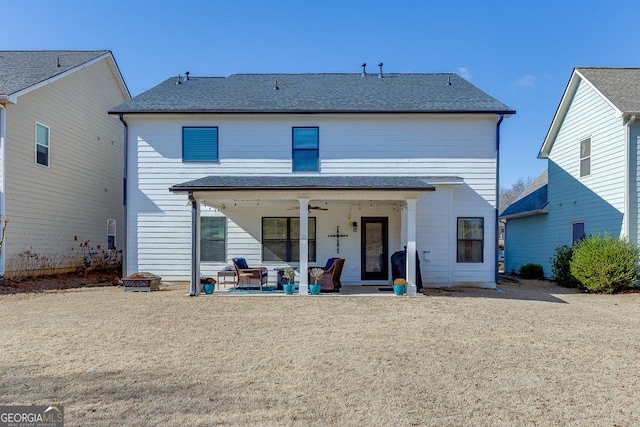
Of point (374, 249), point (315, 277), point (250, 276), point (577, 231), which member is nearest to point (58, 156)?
point (250, 276)

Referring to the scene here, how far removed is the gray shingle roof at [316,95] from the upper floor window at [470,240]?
3.40 m

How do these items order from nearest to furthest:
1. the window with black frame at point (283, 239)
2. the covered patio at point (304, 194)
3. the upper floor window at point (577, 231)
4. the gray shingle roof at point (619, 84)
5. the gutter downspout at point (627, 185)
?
the covered patio at point (304, 194), the gutter downspout at point (627, 185), the gray shingle roof at point (619, 84), the window with black frame at point (283, 239), the upper floor window at point (577, 231)

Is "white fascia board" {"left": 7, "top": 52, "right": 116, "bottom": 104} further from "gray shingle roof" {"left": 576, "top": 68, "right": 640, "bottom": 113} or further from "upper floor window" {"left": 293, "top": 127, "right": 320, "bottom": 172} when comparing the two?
"gray shingle roof" {"left": 576, "top": 68, "right": 640, "bottom": 113}

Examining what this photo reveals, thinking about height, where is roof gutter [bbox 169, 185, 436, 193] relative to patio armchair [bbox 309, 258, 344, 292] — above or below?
above

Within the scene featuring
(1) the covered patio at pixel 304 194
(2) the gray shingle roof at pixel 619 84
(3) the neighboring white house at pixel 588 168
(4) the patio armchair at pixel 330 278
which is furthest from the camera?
(2) the gray shingle roof at pixel 619 84

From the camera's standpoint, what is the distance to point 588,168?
546 inches

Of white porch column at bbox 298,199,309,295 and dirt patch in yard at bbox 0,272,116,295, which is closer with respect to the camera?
white porch column at bbox 298,199,309,295

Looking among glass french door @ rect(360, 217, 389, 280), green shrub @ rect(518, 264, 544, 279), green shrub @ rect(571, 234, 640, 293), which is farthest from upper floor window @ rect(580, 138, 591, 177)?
glass french door @ rect(360, 217, 389, 280)

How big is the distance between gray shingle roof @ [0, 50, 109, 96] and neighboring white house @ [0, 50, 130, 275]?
3cm

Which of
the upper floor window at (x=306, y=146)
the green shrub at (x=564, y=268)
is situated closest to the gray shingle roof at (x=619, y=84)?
the green shrub at (x=564, y=268)

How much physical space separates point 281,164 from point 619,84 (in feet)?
38.5

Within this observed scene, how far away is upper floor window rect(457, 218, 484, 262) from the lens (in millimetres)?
12078

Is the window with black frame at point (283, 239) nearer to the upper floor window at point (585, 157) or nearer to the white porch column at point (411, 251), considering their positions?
the white porch column at point (411, 251)

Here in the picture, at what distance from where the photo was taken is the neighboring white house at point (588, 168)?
11.9 m
